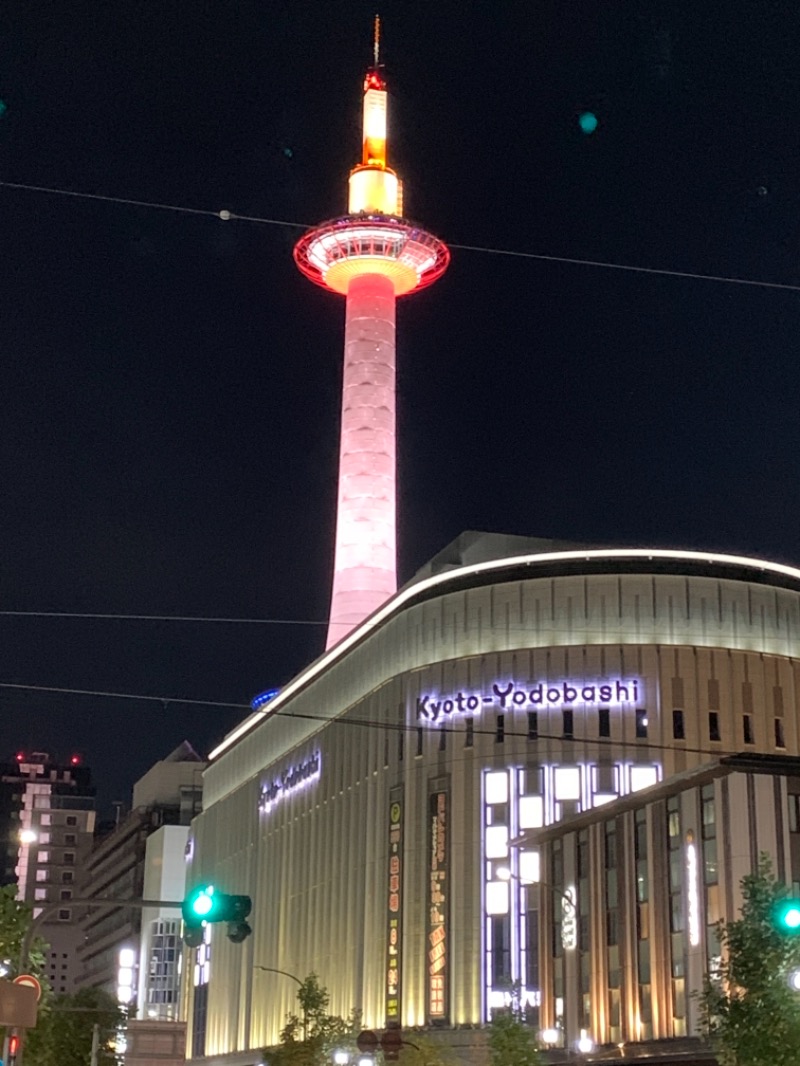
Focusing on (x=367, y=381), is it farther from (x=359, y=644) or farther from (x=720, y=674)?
(x=720, y=674)

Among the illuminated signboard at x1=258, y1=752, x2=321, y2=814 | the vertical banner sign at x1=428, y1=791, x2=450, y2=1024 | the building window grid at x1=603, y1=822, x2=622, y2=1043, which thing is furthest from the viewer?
the illuminated signboard at x1=258, y1=752, x2=321, y2=814

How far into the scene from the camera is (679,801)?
55.4 meters

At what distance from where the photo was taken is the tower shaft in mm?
118375

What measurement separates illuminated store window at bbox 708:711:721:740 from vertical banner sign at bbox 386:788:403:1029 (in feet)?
54.7

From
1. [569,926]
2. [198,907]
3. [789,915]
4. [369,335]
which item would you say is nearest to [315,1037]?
[569,926]

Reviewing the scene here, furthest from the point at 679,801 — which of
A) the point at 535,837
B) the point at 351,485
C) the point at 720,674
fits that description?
the point at 351,485

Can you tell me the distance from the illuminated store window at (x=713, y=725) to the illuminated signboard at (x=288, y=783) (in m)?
30.8

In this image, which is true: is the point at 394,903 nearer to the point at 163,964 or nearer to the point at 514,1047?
the point at 514,1047

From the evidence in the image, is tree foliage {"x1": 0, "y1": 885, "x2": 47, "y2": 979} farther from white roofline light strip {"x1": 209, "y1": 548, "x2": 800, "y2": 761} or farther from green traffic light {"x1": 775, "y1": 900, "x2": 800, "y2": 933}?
white roofline light strip {"x1": 209, "y1": 548, "x2": 800, "y2": 761}

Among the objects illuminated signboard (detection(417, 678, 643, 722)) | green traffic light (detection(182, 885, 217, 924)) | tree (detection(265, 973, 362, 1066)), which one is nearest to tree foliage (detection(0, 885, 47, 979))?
green traffic light (detection(182, 885, 217, 924))

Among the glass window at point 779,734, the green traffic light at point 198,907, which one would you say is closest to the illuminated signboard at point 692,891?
the glass window at point 779,734

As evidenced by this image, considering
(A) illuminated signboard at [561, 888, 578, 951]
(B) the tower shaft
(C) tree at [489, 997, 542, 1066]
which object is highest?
(B) the tower shaft

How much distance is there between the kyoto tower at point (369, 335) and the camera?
392 ft

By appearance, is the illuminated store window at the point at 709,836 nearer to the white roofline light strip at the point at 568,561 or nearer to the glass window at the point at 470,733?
the glass window at the point at 470,733
